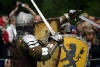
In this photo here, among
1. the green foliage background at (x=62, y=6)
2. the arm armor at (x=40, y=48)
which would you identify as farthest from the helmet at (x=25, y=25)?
the green foliage background at (x=62, y=6)

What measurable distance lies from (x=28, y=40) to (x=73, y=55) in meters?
2.02

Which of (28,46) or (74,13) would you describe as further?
(74,13)

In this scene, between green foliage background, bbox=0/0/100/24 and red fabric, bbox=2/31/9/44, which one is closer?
red fabric, bbox=2/31/9/44

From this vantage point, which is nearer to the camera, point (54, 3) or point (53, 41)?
point (53, 41)

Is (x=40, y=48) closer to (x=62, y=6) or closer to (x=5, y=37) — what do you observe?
(x=5, y=37)

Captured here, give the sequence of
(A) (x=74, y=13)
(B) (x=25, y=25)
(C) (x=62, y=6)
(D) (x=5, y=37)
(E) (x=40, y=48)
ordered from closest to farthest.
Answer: (E) (x=40, y=48)
(B) (x=25, y=25)
(A) (x=74, y=13)
(D) (x=5, y=37)
(C) (x=62, y=6)

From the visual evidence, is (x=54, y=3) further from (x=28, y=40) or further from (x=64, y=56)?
(x=28, y=40)

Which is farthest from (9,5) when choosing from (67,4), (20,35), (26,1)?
(20,35)

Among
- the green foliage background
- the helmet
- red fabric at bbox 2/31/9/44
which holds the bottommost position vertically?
red fabric at bbox 2/31/9/44

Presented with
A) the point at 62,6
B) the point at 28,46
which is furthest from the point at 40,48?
the point at 62,6

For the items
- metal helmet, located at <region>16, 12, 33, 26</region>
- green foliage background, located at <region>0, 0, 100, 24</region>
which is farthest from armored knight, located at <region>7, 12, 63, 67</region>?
green foliage background, located at <region>0, 0, 100, 24</region>

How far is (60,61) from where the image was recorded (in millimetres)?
9133

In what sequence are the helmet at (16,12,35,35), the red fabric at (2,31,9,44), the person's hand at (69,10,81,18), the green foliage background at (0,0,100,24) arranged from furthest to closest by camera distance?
the green foliage background at (0,0,100,24), the red fabric at (2,31,9,44), the person's hand at (69,10,81,18), the helmet at (16,12,35,35)

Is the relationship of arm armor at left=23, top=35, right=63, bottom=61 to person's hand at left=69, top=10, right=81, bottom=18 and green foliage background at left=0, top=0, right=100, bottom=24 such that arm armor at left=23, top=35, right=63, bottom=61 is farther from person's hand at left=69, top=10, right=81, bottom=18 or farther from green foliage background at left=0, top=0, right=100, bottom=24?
green foliage background at left=0, top=0, right=100, bottom=24
